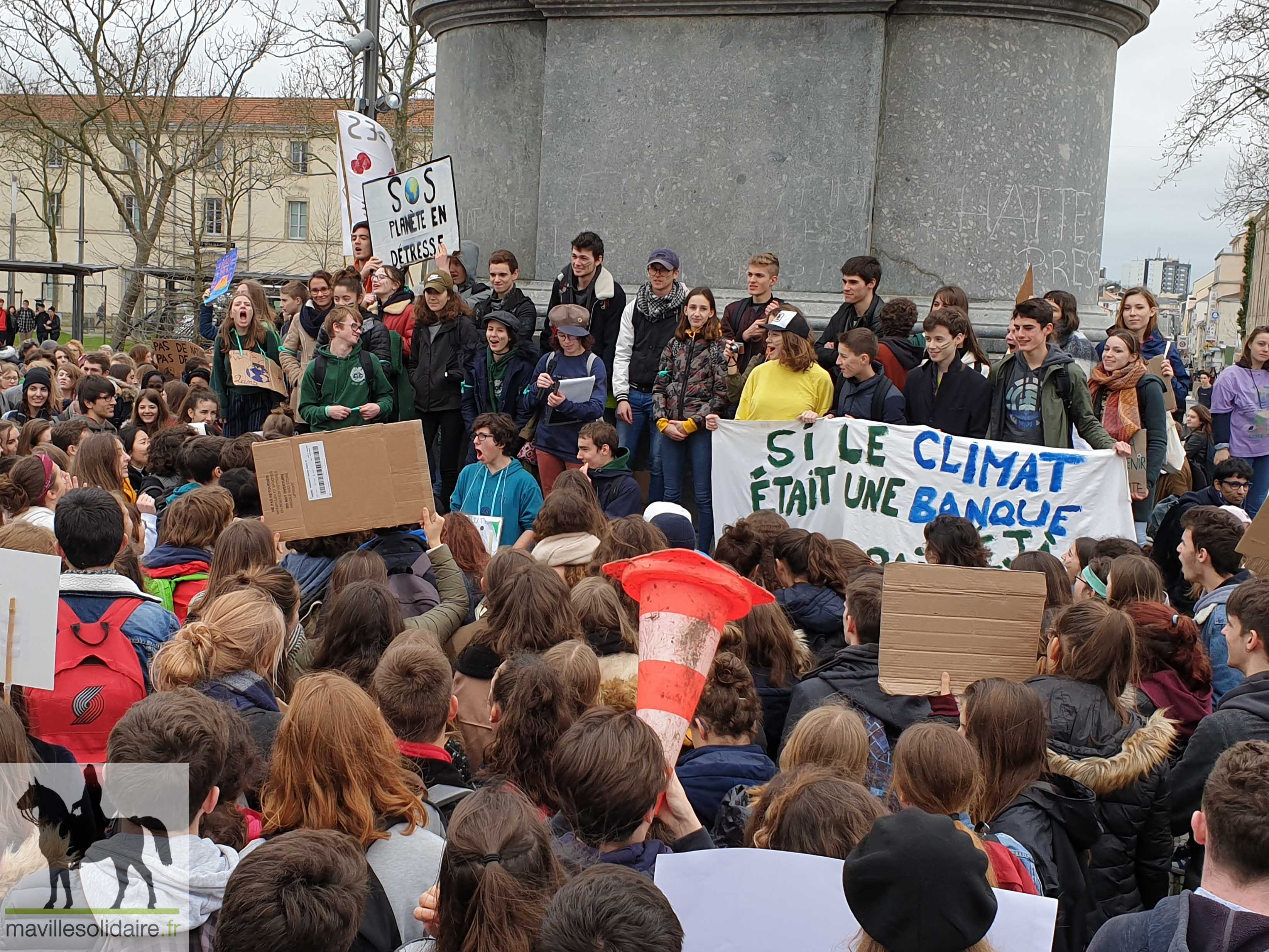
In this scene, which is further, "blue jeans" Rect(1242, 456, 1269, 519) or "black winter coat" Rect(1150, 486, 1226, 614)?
"blue jeans" Rect(1242, 456, 1269, 519)

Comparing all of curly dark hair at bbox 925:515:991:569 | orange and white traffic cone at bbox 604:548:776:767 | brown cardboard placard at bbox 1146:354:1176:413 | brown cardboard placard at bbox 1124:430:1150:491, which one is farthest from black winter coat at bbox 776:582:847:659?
brown cardboard placard at bbox 1146:354:1176:413

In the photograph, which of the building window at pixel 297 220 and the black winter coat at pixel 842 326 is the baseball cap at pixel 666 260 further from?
the building window at pixel 297 220

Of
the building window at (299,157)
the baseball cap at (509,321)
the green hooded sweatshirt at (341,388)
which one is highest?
the building window at (299,157)

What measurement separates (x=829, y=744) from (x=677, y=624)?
0.53m

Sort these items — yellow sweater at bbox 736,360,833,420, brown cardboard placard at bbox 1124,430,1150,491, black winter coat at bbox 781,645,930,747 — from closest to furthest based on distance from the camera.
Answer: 1. black winter coat at bbox 781,645,930,747
2. brown cardboard placard at bbox 1124,430,1150,491
3. yellow sweater at bbox 736,360,833,420

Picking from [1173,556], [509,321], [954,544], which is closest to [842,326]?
[509,321]

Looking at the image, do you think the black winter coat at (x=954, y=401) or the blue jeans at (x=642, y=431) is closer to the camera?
the black winter coat at (x=954, y=401)

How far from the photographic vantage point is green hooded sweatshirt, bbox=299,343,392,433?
9.50 m

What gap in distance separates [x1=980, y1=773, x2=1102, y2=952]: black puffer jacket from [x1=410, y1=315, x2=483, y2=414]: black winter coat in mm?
6608

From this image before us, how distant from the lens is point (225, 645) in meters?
4.06

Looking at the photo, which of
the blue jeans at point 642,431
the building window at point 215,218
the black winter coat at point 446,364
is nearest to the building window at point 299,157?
the building window at point 215,218

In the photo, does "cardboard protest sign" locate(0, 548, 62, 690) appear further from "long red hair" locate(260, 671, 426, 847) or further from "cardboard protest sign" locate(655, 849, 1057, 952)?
"cardboard protest sign" locate(655, 849, 1057, 952)

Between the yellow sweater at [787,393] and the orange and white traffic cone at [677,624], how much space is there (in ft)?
15.1

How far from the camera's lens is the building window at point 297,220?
71750mm
